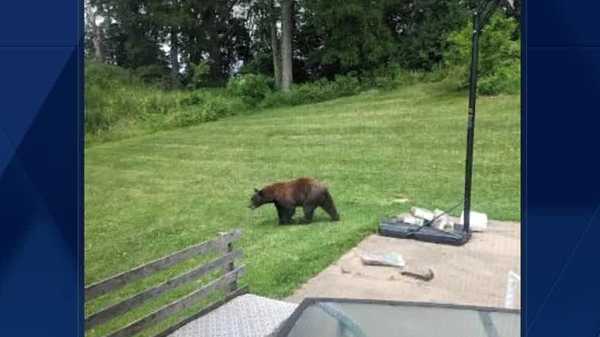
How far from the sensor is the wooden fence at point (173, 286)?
230 centimetres

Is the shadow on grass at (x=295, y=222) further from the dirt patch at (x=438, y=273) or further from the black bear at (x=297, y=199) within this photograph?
the dirt patch at (x=438, y=273)

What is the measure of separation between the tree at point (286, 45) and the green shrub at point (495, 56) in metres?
0.91

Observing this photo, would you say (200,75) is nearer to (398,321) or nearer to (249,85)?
(249,85)

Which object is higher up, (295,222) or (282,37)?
(282,37)

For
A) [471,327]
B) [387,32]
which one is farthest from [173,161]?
[471,327]

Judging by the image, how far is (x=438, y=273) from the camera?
3.10 meters

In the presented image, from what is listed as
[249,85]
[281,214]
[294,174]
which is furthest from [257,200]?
[249,85]

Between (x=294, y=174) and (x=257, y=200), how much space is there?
0.98 ft

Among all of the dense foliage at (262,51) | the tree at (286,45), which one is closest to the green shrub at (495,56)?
the dense foliage at (262,51)

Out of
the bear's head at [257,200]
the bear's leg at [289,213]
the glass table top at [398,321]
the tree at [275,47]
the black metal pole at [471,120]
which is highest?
the tree at [275,47]

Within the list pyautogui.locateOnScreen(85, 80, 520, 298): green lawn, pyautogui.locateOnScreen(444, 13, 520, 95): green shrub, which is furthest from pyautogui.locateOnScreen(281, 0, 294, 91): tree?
pyautogui.locateOnScreen(444, 13, 520, 95): green shrub

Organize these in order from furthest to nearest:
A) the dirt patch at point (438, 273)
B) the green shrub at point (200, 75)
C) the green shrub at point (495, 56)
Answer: the green shrub at point (200, 75) < the dirt patch at point (438, 273) < the green shrub at point (495, 56)

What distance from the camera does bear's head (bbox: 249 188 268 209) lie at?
3.66 metres

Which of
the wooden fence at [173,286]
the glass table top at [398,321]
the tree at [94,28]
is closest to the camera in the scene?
the glass table top at [398,321]
